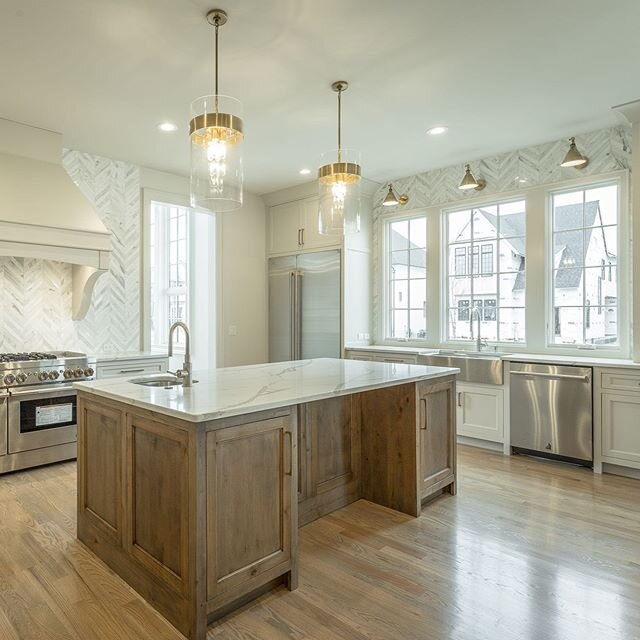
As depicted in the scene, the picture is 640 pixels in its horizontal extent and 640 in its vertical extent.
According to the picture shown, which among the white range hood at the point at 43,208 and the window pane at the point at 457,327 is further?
the window pane at the point at 457,327

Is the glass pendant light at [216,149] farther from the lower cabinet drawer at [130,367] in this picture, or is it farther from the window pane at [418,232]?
the window pane at [418,232]

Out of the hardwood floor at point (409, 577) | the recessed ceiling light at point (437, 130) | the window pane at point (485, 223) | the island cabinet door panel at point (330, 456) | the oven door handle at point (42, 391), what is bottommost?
the hardwood floor at point (409, 577)

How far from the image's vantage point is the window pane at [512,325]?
4.62 metres

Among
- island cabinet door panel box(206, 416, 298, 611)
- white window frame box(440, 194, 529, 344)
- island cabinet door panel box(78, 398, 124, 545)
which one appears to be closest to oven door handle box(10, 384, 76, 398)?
island cabinet door panel box(78, 398, 124, 545)

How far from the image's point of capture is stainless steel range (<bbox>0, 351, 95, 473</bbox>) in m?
3.56

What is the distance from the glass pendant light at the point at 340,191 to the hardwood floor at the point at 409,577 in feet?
5.99

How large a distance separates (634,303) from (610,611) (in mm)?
2490

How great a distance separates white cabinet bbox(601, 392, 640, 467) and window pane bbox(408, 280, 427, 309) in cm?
218

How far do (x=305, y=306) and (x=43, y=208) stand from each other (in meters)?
2.88

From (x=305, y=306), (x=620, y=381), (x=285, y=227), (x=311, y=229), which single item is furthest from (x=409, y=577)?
(x=285, y=227)

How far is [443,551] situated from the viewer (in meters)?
2.40

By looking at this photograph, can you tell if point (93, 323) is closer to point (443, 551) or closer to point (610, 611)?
point (443, 551)

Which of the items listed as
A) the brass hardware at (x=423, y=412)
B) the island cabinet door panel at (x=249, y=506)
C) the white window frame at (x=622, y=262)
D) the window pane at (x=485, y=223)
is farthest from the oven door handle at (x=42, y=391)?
the white window frame at (x=622, y=262)

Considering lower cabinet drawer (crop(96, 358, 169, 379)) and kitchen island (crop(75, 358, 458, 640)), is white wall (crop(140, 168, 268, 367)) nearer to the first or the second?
lower cabinet drawer (crop(96, 358, 169, 379))
